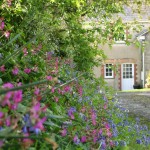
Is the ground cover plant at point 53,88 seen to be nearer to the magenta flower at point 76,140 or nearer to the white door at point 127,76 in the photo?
the magenta flower at point 76,140

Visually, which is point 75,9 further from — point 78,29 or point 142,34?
point 142,34

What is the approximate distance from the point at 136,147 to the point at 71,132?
4.79 ft

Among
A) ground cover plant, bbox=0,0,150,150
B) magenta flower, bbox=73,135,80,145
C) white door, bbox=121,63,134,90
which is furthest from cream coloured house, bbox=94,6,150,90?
magenta flower, bbox=73,135,80,145

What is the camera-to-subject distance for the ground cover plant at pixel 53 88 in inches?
68.2

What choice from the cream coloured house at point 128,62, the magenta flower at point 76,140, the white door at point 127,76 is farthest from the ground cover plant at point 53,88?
the white door at point 127,76

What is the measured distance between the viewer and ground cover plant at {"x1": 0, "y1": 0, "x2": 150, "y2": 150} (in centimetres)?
173

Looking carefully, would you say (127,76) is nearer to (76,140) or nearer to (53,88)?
(76,140)

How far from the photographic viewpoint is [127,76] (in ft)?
106

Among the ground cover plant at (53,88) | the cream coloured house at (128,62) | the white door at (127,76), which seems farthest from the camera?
the white door at (127,76)

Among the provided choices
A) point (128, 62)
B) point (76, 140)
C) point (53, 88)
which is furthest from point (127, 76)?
point (53, 88)

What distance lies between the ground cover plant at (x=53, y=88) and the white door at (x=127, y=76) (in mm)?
22312

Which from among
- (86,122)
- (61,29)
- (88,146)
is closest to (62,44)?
(61,29)

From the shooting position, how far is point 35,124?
55.1 inches

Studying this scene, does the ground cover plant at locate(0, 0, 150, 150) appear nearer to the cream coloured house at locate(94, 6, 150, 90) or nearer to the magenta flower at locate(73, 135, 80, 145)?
the magenta flower at locate(73, 135, 80, 145)
